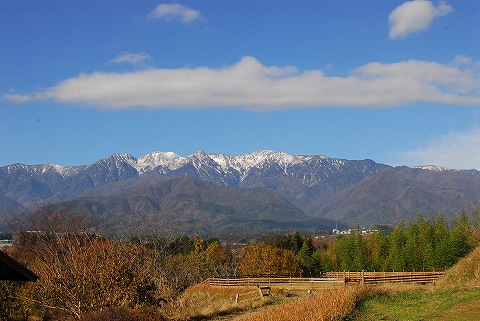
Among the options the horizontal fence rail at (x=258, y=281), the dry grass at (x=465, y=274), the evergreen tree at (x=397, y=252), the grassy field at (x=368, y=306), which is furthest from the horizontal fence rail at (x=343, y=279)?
the evergreen tree at (x=397, y=252)

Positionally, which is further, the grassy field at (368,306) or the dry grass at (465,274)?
the dry grass at (465,274)

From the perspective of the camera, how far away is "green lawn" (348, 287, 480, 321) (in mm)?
18814

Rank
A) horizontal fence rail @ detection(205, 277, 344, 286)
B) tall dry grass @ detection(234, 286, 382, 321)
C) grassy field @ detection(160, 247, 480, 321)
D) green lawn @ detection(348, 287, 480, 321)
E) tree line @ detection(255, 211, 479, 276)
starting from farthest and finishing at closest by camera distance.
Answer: tree line @ detection(255, 211, 479, 276) → horizontal fence rail @ detection(205, 277, 344, 286) → green lawn @ detection(348, 287, 480, 321) → grassy field @ detection(160, 247, 480, 321) → tall dry grass @ detection(234, 286, 382, 321)

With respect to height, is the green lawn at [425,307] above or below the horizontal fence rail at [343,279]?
above

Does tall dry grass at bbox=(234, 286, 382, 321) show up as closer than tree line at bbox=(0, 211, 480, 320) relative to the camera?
Yes

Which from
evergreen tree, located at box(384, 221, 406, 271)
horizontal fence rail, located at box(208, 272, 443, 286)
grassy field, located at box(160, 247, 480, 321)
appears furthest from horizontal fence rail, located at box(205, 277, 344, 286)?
evergreen tree, located at box(384, 221, 406, 271)

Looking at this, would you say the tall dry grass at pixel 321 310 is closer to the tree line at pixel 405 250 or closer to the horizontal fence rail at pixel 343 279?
the horizontal fence rail at pixel 343 279

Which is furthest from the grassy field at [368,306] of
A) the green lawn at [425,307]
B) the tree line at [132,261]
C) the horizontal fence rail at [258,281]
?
the horizontal fence rail at [258,281]

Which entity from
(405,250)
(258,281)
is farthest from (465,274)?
(405,250)

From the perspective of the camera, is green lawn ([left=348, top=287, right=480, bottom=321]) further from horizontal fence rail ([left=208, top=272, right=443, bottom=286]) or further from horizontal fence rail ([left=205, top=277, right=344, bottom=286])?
horizontal fence rail ([left=205, top=277, right=344, bottom=286])

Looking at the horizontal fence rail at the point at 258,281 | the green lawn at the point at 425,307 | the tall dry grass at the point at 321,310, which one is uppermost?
the tall dry grass at the point at 321,310

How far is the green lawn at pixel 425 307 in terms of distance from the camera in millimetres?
18814

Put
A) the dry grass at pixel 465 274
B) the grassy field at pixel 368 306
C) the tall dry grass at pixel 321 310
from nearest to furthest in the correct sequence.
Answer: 1. the tall dry grass at pixel 321 310
2. the grassy field at pixel 368 306
3. the dry grass at pixel 465 274

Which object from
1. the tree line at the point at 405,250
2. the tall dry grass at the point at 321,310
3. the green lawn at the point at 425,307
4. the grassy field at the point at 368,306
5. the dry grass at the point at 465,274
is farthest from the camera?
the tree line at the point at 405,250
